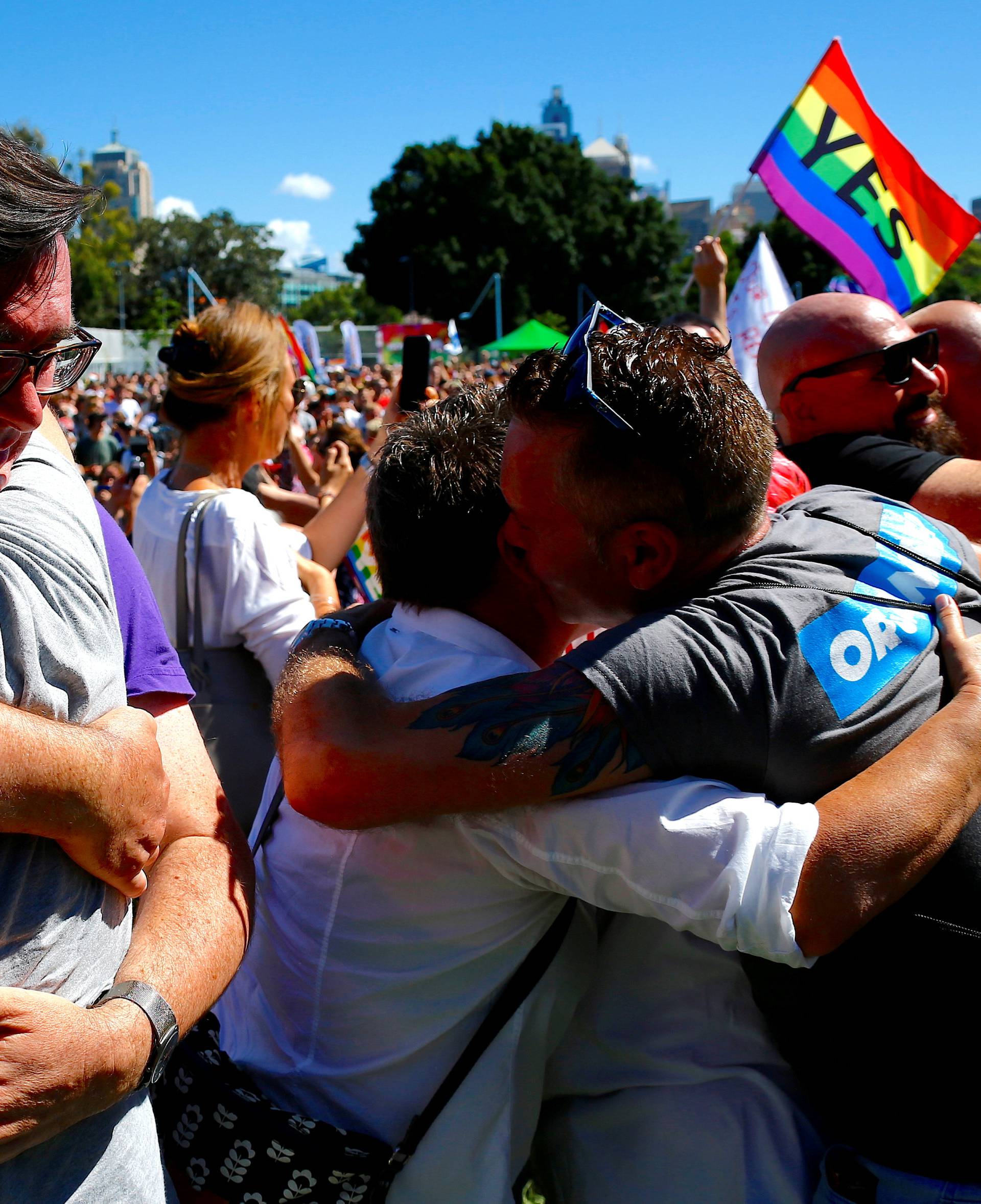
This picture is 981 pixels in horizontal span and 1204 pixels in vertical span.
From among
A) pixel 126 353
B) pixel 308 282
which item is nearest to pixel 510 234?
pixel 126 353

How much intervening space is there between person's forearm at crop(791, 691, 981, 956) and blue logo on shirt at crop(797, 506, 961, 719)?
3.9 inches

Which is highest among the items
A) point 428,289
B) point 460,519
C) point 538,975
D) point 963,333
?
point 428,289

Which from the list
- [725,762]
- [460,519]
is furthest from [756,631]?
[460,519]

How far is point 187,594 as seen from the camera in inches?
117

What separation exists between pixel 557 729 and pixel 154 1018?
2.00 feet

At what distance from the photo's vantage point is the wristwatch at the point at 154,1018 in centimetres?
122

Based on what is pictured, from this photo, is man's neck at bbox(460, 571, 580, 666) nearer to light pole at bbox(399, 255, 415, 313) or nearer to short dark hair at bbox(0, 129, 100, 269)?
short dark hair at bbox(0, 129, 100, 269)

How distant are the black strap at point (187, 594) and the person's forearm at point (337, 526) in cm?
92

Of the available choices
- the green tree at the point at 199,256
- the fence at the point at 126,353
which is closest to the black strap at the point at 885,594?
the fence at the point at 126,353

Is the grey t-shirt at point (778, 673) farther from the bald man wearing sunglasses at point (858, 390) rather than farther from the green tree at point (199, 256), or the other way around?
the green tree at point (199, 256)

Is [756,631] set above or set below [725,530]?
below

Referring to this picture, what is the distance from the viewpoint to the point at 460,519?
1.65 metres

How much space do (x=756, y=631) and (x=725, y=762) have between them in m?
0.18

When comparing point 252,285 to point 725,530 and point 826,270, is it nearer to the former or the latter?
point 826,270
